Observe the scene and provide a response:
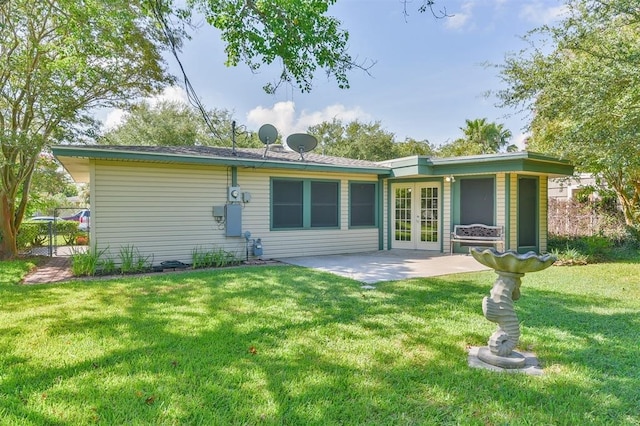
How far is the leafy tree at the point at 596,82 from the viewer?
5555 millimetres

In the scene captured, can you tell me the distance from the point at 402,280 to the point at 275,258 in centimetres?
369

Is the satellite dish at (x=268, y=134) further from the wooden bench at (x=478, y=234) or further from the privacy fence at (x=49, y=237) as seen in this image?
the privacy fence at (x=49, y=237)

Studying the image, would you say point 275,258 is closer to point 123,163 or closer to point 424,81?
point 123,163

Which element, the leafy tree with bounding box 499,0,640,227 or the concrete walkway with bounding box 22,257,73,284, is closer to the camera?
the leafy tree with bounding box 499,0,640,227

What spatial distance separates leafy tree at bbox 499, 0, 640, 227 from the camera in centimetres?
555

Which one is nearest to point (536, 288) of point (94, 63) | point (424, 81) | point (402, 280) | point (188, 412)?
point (402, 280)

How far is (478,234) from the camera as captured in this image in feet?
31.4

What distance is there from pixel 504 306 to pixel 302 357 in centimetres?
176

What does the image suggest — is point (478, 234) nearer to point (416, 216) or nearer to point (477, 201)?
point (477, 201)

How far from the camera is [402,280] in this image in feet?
20.9

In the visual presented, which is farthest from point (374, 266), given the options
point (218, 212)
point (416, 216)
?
point (218, 212)

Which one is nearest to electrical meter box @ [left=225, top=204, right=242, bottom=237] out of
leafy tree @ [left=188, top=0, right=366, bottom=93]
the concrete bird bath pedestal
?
leafy tree @ [left=188, top=0, right=366, bottom=93]

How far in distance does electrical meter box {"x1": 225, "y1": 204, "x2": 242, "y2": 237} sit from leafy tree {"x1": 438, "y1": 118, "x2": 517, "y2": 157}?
18.9 m

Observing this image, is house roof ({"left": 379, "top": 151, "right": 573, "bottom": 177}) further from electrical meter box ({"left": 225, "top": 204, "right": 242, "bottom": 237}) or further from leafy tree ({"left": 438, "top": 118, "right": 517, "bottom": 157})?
leafy tree ({"left": 438, "top": 118, "right": 517, "bottom": 157})
